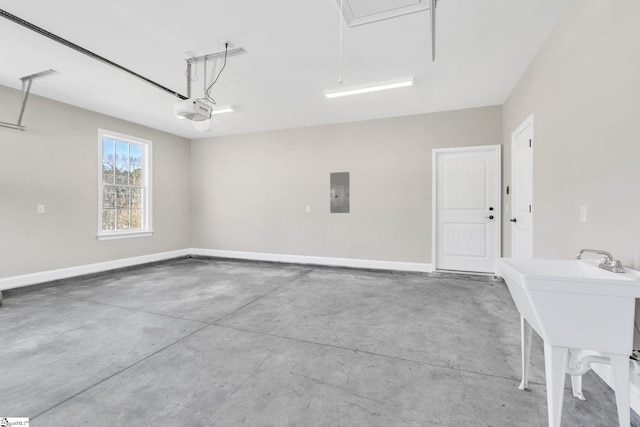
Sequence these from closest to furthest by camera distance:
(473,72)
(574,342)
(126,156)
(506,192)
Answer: (574,342) < (473,72) < (506,192) < (126,156)

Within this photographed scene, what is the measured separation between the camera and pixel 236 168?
647 centimetres

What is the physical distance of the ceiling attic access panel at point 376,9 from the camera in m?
2.29

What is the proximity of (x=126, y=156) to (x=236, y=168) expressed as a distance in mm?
2112

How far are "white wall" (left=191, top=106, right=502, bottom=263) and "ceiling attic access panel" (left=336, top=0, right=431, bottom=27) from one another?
9.39 ft

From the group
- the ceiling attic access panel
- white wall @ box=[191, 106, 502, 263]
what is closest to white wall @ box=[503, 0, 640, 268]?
the ceiling attic access panel

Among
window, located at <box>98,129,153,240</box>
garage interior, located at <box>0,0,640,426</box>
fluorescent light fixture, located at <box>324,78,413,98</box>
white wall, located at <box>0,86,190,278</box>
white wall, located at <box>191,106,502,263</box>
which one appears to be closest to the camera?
garage interior, located at <box>0,0,640,426</box>

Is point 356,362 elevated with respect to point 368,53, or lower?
lower

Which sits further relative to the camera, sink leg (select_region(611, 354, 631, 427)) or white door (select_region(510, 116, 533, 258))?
white door (select_region(510, 116, 533, 258))

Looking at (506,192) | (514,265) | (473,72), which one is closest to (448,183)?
(506,192)

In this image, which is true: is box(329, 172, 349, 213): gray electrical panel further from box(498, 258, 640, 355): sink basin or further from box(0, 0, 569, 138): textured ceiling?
box(498, 258, 640, 355): sink basin

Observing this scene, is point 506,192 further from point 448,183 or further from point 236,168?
point 236,168

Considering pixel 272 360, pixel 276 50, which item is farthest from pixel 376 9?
pixel 272 360

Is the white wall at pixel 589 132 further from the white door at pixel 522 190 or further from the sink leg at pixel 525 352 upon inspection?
the sink leg at pixel 525 352

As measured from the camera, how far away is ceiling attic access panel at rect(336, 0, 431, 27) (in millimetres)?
2289
